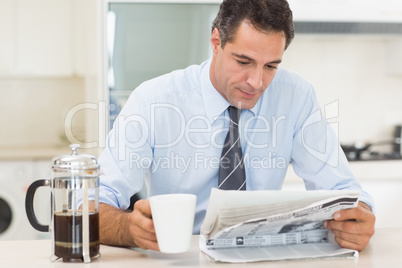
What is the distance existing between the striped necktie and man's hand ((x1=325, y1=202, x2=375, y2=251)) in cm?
40

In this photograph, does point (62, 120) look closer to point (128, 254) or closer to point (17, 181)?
point (17, 181)

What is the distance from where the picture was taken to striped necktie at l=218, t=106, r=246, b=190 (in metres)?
1.56

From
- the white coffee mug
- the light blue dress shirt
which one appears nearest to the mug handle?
the white coffee mug

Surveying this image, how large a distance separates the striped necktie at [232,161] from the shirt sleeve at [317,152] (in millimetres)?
238

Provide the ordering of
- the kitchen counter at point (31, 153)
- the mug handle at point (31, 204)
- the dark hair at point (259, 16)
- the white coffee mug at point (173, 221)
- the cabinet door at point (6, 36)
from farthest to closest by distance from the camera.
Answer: the cabinet door at point (6, 36) < the kitchen counter at point (31, 153) < the dark hair at point (259, 16) < the mug handle at point (31, 204) < the white coffee mug at point (173, 221)

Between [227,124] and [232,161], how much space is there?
0.14m

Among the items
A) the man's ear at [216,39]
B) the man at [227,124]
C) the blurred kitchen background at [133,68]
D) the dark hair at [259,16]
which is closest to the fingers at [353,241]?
the man at [227,124]

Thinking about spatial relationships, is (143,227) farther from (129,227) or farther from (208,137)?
(208,137)

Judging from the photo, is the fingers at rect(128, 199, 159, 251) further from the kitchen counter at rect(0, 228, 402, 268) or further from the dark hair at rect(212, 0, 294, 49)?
the dark hair at rect(212, 0, 294, 49)

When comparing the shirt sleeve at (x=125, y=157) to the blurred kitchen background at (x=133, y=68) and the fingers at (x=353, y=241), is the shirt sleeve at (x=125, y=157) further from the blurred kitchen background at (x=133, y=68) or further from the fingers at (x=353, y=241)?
the blurred kitchen background at (x=133, y=68)

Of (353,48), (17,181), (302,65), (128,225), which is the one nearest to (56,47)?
(17,181)

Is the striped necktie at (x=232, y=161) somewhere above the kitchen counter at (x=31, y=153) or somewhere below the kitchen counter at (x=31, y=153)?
above

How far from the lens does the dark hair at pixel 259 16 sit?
1448mm

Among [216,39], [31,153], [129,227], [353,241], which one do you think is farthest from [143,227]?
[31,153]
